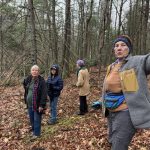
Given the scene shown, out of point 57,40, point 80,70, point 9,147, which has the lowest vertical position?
point 9,147

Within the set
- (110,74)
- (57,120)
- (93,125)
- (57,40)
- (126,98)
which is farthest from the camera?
(57,40)

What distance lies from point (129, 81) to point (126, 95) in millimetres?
183

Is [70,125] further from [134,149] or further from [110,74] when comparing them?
[110,74]

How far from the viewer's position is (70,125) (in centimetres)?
811

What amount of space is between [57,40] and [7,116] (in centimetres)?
335

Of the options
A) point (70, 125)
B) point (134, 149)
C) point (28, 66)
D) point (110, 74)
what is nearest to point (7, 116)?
point (28, 66)

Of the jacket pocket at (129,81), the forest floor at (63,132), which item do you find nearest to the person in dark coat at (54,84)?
the forest floor at (63,132)

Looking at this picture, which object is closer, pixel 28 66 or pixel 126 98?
pixel 126 98

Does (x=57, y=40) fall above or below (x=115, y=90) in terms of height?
above

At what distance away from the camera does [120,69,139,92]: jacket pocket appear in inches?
141

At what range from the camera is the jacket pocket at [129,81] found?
11.8 feet

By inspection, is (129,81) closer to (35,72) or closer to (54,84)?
(35,72)

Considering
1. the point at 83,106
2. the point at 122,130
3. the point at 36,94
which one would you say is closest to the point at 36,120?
the point at 36,94

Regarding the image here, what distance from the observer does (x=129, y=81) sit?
11.8 feet
